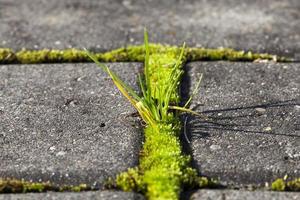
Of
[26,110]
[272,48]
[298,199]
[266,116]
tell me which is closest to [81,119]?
[26,110]

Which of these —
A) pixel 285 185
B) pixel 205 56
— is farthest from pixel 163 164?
pixel 205 56

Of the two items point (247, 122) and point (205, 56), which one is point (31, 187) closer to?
point (247, 122)

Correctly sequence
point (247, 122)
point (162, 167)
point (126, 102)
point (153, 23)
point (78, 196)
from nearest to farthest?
point (78, 196)
point (162, 167)
point (247, 122)
point (126, 102)
point (153, 23)

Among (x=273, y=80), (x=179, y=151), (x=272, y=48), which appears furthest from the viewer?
(x=272, y=48)

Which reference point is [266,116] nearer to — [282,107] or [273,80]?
[282,107]

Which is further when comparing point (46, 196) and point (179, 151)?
point (179, 151)

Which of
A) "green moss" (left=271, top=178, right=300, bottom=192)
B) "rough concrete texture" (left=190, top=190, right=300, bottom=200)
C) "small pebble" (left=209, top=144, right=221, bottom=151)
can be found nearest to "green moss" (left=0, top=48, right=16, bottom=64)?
"small pebble" (left=209, top=144, right=221, bottom=151)

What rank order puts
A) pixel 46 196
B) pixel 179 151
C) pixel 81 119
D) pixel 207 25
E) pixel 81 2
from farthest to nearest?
pixel 81 2
pixel 207 25
pixel 81 119
pixel 179 151
pixel 46 196
